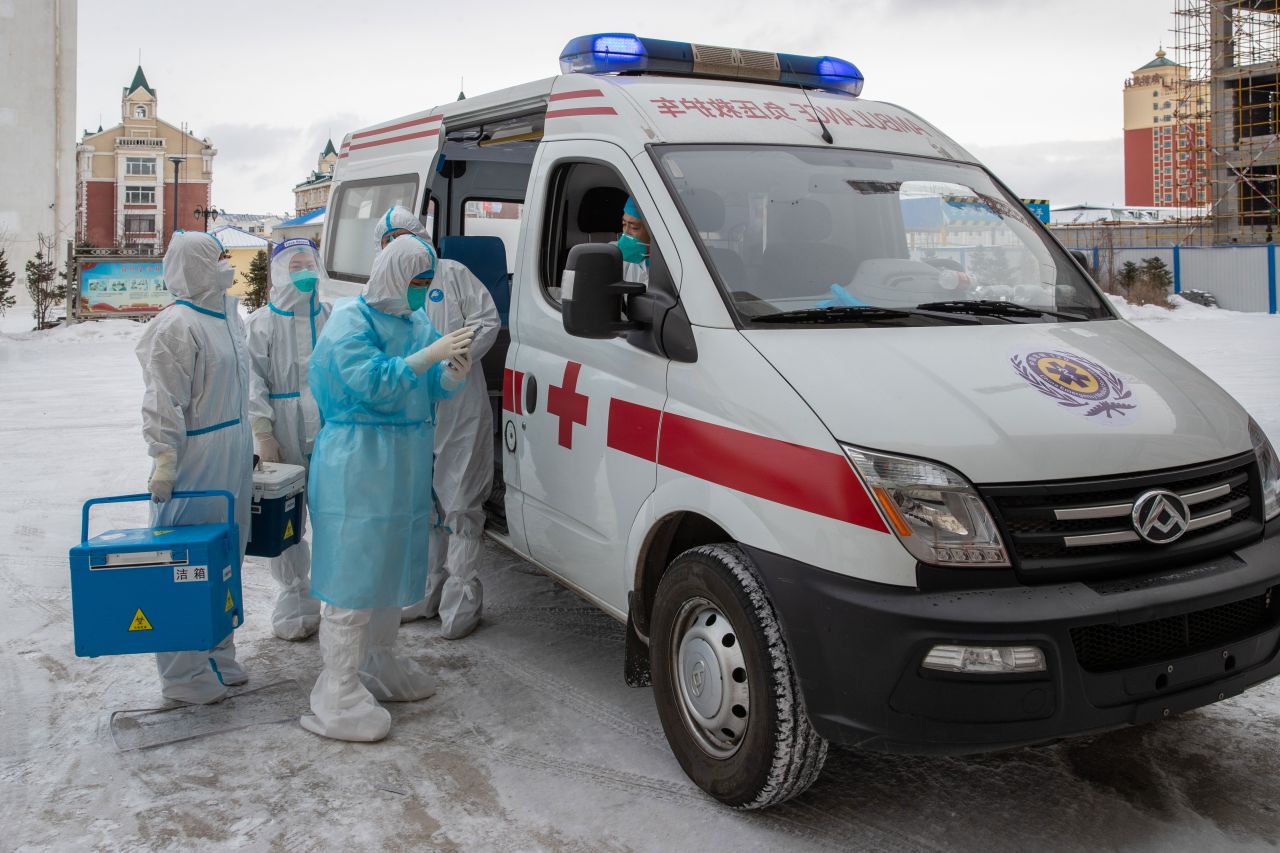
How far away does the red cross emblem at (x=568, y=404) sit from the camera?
165 inches

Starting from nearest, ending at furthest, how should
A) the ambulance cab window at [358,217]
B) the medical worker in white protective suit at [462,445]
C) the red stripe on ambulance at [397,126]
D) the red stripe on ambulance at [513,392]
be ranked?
the red stripe on ambulance at [513,392] → the medical worker in white protective suit at [462,445] → the red stripe on ambulance at [397,126] → the ambulance cab window at [358,217]

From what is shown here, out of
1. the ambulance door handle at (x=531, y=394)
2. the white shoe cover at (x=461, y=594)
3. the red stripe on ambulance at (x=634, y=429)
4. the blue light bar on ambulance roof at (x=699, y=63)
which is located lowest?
the white shoe cover at (x=461, y=594)

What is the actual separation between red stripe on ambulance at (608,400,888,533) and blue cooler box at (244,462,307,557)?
170 cm

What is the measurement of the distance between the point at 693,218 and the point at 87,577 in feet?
7.92

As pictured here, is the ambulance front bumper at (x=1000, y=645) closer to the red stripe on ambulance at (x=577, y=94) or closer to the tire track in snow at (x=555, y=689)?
the tire track in snow at (x=555, y=689)

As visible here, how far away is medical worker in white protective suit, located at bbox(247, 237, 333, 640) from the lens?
5.36 meters

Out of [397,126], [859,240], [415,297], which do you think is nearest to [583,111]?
[415,297]

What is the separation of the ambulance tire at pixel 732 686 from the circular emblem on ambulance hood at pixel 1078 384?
3.22 ft

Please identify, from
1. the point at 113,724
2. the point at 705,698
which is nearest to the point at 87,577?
the point at 113,724

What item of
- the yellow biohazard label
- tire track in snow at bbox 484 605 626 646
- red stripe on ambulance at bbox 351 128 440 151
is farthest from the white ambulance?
the yellow biohazard label

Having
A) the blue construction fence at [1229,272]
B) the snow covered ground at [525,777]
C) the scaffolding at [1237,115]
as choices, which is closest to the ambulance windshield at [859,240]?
the snow covered ground at [525,777]

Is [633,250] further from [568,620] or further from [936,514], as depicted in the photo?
A: [568,620]

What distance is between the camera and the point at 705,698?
349cm

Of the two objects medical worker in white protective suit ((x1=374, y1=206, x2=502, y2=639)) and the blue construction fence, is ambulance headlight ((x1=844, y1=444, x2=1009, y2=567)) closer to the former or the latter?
medical worker in white protective suit ((x1=374, y1=206, x2=502, y2=639))
